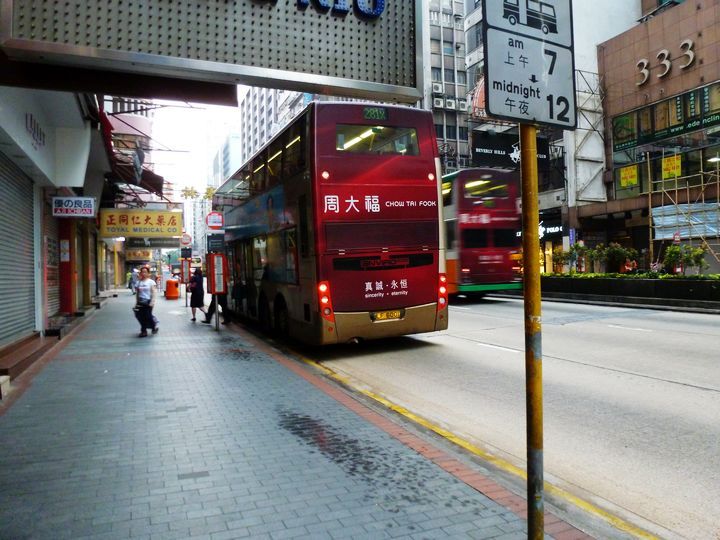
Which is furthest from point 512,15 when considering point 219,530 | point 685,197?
point 685,197

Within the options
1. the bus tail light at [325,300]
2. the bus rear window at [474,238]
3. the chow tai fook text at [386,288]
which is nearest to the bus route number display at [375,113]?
the chow tai fook text at [386,288]

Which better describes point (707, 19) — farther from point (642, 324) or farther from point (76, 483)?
point (76, 483)

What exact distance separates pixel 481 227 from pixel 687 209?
1313 cm

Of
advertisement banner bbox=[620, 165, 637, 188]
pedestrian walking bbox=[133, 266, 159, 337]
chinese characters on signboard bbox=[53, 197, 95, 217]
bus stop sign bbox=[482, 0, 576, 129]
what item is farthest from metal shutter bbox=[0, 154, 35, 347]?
advertisement banner bbox=[620, 165, 637, 188]

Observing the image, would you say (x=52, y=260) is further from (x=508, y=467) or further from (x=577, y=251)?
(x=577, y=251)

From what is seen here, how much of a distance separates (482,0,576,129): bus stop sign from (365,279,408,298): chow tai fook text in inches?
270

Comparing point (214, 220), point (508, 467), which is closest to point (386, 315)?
point (508, 467)

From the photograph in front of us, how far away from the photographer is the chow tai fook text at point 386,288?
383 inches

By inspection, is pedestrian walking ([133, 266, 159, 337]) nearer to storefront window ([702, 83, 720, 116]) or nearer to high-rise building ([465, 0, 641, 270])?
high-rise building ([465, 0, 641, 270])

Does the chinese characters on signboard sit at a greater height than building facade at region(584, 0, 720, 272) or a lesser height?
lesser

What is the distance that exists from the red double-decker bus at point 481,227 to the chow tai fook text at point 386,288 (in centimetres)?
917

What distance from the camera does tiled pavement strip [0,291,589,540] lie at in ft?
11.3

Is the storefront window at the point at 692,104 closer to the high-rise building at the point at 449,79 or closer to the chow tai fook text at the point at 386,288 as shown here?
the chow tai fook text at the point at 386,288

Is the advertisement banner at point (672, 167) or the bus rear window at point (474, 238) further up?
the advertisement banner at point (672, 167)
